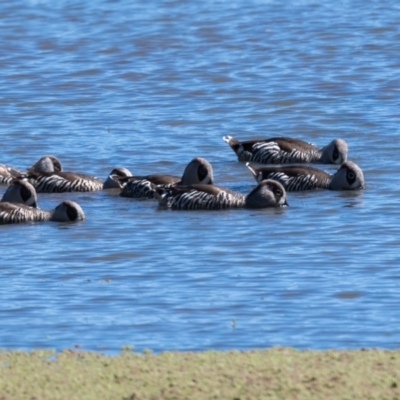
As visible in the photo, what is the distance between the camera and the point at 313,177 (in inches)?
713

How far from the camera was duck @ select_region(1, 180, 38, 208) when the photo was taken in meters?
17.0

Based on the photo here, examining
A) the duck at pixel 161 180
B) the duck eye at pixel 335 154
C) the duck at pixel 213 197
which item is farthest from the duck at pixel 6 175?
the duck eye at pixel 335 154

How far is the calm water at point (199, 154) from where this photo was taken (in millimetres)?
11664

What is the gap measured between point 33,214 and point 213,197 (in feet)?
6.59

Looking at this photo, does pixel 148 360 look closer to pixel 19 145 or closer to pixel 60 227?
pixel 60 227

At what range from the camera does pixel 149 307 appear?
39.4 feet

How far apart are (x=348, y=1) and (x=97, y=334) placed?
27.4m

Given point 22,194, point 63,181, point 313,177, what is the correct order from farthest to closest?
point 63,181 → point 313,177 → point 22,194

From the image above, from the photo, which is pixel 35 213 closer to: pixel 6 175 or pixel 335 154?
pixel 6 175

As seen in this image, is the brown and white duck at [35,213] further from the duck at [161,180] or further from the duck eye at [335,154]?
the duck eye at [335,154]

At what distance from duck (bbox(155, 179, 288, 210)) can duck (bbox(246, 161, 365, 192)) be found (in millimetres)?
1199

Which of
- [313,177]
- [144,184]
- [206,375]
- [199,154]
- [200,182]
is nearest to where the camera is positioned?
[206,375]

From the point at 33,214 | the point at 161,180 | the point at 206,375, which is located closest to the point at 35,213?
the point at 33,214

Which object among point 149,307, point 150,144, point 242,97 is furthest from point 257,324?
point 242,97
